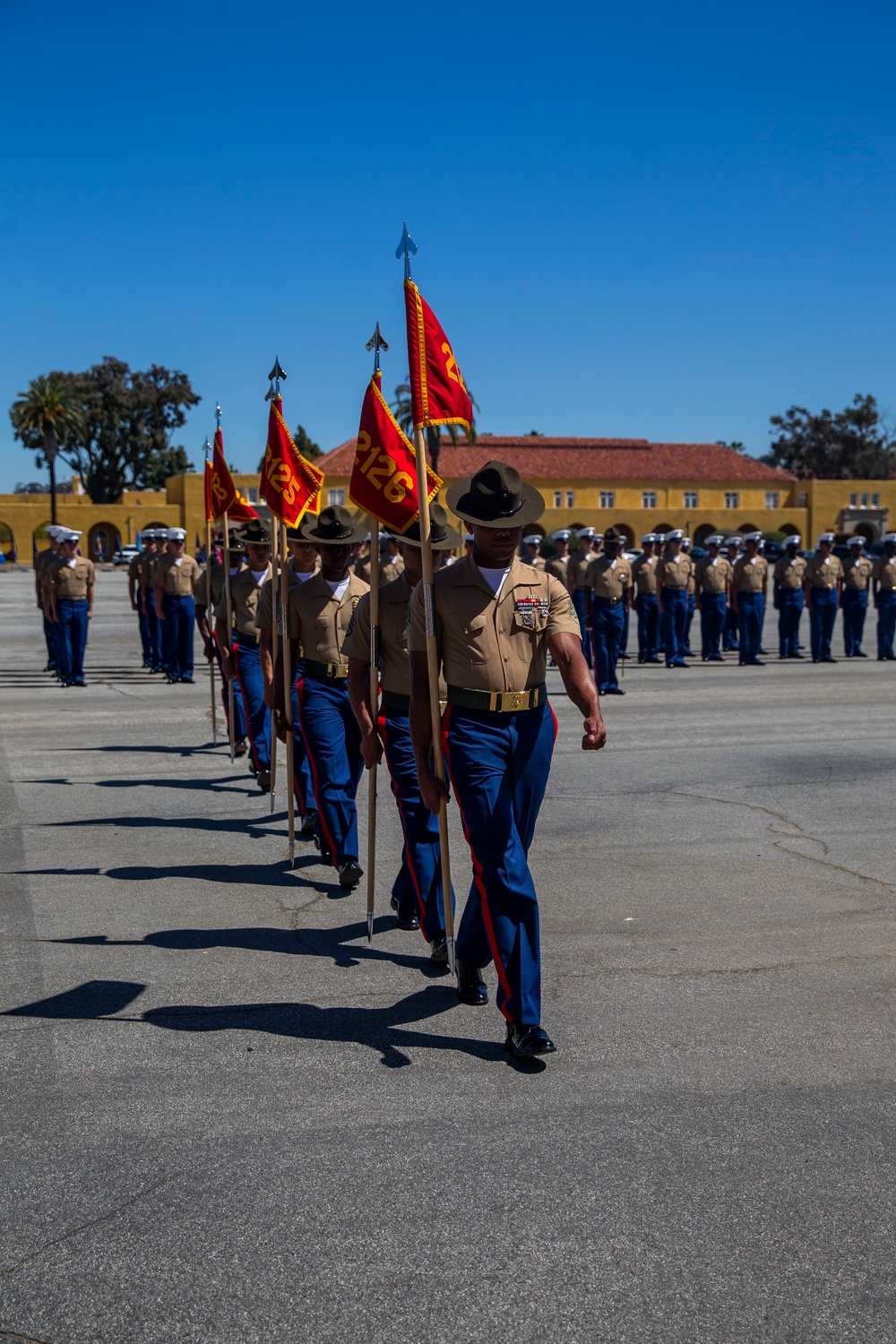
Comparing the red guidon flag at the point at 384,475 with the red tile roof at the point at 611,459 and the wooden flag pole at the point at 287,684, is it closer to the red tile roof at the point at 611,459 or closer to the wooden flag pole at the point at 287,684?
the wooden flag pole at the point at 287,684

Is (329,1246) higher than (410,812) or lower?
lower

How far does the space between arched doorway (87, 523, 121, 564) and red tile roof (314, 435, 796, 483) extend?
50.6ft

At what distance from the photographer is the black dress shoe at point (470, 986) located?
521 centimetres

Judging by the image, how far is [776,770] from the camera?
417 inches

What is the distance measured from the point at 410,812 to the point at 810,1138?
8.42ft

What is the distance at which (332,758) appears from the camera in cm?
717

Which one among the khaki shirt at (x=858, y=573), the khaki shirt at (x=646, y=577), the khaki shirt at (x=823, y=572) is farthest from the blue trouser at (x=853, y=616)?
the khaki shirt at (x=646, y=577)

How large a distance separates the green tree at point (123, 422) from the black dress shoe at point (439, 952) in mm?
96491

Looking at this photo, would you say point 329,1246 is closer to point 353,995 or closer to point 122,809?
point 353,995

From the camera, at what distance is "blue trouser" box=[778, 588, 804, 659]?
2270 cm

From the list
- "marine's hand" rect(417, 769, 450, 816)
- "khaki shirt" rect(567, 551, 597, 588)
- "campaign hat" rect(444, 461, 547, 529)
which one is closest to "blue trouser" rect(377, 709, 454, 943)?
"marine's hand" rect(417, 769, 450, 816)

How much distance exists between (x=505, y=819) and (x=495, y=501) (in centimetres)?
120

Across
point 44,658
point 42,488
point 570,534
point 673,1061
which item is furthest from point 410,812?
point 42,488

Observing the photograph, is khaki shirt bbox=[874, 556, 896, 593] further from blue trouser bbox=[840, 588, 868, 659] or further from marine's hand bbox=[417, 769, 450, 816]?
marine's hand bbox=[417, 769, 450, 816]
